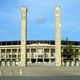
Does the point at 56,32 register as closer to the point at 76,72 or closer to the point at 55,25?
the point at 55,25

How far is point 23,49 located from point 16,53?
52953mm

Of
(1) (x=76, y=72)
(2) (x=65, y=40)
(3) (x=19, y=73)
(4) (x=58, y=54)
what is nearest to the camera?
(3) (x=19, y=73)

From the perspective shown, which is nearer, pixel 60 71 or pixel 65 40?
pixel 60 71

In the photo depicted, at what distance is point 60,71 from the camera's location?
163 feet

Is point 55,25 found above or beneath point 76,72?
above

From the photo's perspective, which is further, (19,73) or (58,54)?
(58,54)

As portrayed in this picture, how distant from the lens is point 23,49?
67.2 meters

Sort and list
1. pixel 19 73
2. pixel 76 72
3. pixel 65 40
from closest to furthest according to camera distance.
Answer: pixel 19 73, pixel 76 72, pixel 65 40

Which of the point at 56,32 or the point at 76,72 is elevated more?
the point at 56,32

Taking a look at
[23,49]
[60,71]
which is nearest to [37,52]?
[23,49]

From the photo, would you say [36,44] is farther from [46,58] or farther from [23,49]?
[23,49]

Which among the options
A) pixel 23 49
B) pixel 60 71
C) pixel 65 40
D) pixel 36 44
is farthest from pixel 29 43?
pixel 60 71

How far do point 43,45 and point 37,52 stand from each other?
3806 mm

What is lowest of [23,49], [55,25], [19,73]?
[19,73]
